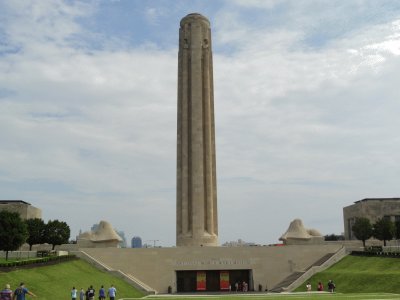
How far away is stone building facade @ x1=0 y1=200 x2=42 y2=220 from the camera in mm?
72938

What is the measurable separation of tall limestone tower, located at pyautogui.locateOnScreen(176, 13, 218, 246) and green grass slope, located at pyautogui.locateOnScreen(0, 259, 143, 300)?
15.6 meters

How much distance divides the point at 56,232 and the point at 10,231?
13274 millimetres

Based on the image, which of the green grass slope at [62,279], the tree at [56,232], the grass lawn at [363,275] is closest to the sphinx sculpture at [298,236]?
the grass lawn at [363,275]

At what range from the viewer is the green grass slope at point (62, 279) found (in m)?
35.1

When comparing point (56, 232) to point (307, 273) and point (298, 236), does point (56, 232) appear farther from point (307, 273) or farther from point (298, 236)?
point (298, 236)

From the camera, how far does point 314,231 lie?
7350 cm

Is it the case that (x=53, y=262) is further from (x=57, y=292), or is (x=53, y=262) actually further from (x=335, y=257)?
(x=335, y=257)

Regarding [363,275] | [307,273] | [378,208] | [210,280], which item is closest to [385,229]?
[307,273]

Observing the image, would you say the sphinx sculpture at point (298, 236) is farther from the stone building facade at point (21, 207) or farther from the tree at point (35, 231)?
the stone building facade at point (21, 207)

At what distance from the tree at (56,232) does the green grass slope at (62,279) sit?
698cm

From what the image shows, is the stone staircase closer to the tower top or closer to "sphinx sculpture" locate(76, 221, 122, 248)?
"sphinx sculpture" locate(76, 221, 122, 248)

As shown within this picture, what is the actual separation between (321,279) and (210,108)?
28.3 m

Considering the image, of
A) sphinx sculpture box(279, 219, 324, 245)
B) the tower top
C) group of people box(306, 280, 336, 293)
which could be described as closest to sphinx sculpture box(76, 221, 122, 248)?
sphinx sculpture box(279, 219, 324, 245)

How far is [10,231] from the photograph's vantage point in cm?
4591
